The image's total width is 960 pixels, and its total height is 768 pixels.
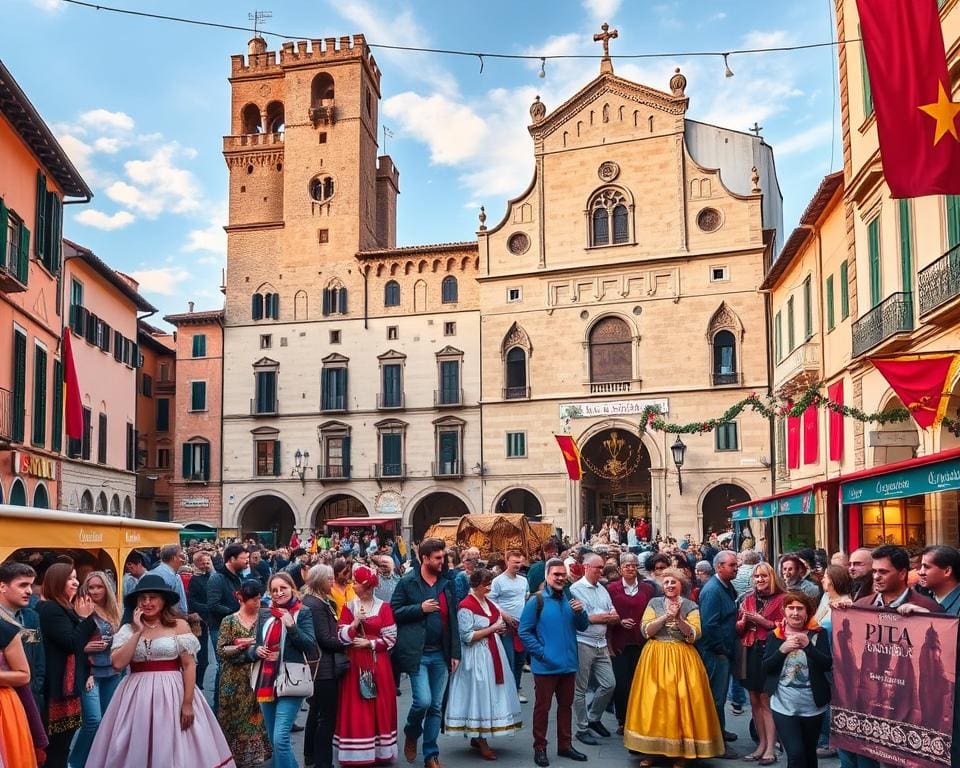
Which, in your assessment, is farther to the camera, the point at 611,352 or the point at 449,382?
the point at 449,382

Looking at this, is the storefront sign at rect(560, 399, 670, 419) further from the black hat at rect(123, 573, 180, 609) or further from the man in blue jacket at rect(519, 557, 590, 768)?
the black hat at rect(123, 573, 180, 609)

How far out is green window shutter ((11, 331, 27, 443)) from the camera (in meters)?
22.2

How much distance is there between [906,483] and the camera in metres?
11.8

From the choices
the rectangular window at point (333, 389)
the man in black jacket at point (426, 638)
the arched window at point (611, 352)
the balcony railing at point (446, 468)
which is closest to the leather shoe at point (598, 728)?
the man in black jacket at point (426, 638)

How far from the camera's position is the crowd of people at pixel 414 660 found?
6410mm

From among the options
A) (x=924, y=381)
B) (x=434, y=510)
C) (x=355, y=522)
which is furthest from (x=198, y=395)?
(x=924, y=381)

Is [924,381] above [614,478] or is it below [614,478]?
above

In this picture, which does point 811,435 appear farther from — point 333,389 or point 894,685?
point 333,389

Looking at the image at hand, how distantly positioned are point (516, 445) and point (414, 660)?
101ft

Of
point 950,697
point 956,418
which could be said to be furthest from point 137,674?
point 956,418

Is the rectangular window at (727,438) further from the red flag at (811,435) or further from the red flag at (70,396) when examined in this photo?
the red flag at (70,396)

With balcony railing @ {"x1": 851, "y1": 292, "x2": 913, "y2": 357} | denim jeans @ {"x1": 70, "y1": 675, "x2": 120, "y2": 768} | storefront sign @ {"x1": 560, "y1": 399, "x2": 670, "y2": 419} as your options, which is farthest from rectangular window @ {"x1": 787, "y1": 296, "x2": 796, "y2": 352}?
denim jeans @ {"x1": 70, "y1": 675, "x2": 120, "y2": 768}

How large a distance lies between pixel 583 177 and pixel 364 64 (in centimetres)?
1251

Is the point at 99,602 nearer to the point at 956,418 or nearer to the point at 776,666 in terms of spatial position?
the point at 776,666
